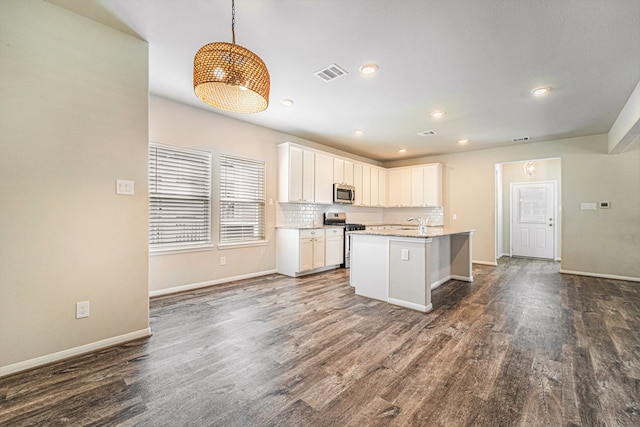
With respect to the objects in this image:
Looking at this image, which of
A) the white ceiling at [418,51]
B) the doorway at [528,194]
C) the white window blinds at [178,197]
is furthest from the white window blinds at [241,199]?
the doorway at [528,194]

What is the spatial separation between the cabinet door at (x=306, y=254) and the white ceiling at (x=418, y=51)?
6.98ft

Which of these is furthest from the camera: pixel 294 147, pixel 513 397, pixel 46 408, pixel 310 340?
pixel 294 147

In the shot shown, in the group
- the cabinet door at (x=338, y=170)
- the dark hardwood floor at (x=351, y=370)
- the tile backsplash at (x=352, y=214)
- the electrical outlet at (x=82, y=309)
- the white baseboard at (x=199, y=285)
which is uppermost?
the cabinet door at (x=338, y=170)

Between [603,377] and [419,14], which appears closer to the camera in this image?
[603,377]

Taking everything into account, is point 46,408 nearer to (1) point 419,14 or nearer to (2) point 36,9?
(2) point 36,9

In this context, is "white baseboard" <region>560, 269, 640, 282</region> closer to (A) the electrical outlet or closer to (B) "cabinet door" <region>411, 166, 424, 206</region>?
(B) "cabinet door" <region>411, 166, 424, 206</region>

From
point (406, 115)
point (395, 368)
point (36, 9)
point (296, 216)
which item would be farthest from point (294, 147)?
point (395, 368)

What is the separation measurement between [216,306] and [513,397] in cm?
296

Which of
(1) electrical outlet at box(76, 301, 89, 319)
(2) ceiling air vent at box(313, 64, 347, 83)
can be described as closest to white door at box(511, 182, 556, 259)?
(2) ceiling air vent at box(313, 64, 347, 83)

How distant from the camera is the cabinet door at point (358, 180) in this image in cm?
652

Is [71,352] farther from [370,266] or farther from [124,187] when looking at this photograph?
[370,266]

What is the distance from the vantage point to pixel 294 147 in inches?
201

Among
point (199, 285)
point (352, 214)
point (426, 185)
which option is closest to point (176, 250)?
point (199, 285)

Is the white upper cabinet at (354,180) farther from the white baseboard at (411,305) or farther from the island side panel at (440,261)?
the white baseboard at (411,305)
